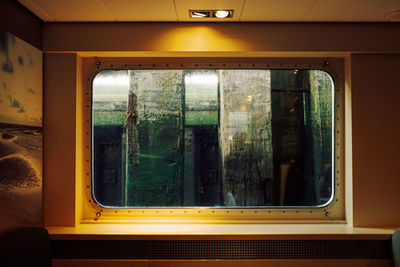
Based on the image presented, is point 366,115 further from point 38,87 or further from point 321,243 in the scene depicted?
point 38,87

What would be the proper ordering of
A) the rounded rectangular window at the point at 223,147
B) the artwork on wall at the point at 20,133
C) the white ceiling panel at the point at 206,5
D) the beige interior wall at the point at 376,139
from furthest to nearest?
the rounded rectangular window at the point at 223,147
the beige interior wall at the point at 376,139
the white ceiling panel at the point at 206,5
the artwork on wall at the point at 20,133

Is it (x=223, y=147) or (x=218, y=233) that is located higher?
(x=223, y=147)

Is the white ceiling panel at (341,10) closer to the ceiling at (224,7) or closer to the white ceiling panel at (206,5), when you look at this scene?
the ceiling at (224,7)

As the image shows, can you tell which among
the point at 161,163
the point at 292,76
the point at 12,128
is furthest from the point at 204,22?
the point at 12,128

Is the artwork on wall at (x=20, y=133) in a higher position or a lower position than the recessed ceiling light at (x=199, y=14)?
lower

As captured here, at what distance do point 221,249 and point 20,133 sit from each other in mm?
1989

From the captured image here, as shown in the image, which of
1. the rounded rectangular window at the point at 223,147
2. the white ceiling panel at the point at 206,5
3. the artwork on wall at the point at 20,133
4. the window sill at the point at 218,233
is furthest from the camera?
the rounded rectangular window at the point at 223,147

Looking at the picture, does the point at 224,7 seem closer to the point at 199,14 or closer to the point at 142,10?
the point at 199,14

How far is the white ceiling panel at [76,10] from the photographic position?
2.16 metres

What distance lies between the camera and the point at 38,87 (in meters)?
2.45

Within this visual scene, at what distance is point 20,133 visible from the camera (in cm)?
219

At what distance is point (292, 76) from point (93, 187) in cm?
239

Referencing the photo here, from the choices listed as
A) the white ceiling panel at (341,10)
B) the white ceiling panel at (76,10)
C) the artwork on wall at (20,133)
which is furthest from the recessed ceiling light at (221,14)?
the artwork on wall at (20,133)

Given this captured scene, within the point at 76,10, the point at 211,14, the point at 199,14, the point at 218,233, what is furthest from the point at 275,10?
the point at 218,233
